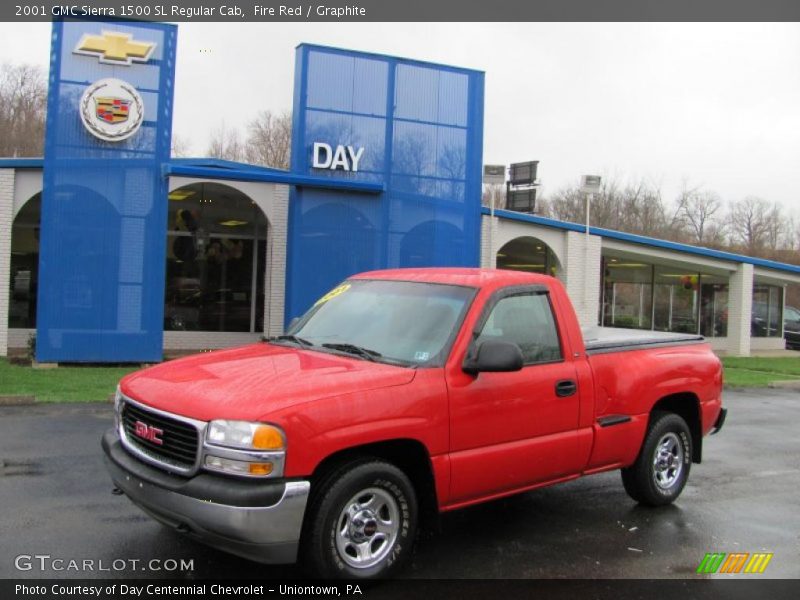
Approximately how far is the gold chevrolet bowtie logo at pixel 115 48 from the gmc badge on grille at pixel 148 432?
11.4m

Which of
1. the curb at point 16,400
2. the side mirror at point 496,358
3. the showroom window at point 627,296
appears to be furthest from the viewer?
the showroom window at point 627,296

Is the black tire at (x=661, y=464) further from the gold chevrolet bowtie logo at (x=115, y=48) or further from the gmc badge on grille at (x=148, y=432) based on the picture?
the gold chevrolet bowtie logo at (x=115, y=48)

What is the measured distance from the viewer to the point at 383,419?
13.7ft

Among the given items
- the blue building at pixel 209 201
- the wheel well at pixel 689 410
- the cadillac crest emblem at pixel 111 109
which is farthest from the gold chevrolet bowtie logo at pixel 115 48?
the wheel well at pixel 689 410

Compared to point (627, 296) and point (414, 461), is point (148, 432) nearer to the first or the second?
point (414, 461)

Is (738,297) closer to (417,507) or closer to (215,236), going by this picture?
(215,236)

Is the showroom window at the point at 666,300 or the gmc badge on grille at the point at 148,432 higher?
the showroom window at the point at 666,300

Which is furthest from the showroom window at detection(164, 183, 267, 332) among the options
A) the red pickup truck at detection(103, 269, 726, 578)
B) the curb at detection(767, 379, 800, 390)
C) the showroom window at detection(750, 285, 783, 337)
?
the showroom window at detection(750, 285, 783, 337)

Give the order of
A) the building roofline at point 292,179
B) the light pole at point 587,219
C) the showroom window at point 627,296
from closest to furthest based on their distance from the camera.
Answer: the building roofline at point 292,179
the light pole at point 587,219
the showroom window at point 627,296

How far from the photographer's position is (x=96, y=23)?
13.8 meters

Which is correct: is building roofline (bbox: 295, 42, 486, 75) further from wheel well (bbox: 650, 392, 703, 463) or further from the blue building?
wheel well (bbox: 650, 392, 703, 463)

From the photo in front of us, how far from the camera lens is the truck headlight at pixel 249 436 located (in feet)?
12.5

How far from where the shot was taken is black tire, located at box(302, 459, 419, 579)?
13.1 ft

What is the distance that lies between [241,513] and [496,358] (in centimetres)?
171
